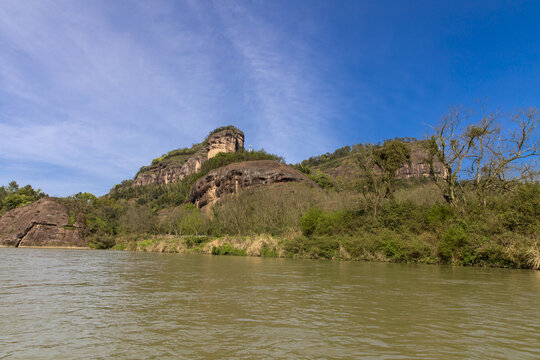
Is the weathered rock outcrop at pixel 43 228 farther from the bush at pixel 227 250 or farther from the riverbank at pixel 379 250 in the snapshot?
the bush at pixel 227 250

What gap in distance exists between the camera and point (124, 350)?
4.84 m

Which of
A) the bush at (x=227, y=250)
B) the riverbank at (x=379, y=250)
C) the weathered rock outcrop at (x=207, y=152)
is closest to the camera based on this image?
the riverbank at (x=379, y=250)

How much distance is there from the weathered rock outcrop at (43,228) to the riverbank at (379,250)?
4421 centimetres

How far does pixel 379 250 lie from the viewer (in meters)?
28.3

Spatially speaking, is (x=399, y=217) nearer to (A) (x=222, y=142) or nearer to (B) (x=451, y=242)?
(B) (x=451, y=242)

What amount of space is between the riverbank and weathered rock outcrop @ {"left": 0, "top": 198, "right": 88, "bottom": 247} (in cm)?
4421

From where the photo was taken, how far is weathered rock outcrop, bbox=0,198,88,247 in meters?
74.1

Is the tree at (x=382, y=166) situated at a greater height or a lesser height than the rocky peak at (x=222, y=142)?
lesser

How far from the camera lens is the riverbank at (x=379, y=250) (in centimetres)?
2092

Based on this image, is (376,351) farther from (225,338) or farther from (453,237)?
(453,237)

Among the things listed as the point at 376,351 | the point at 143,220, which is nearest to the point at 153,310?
the point at 376,351

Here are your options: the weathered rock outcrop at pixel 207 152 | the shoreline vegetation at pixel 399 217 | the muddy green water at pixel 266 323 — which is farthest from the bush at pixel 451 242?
the weathered rock outcrop at pixel 207 152

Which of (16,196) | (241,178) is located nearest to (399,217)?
(241,178)

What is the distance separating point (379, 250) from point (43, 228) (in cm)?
7644
